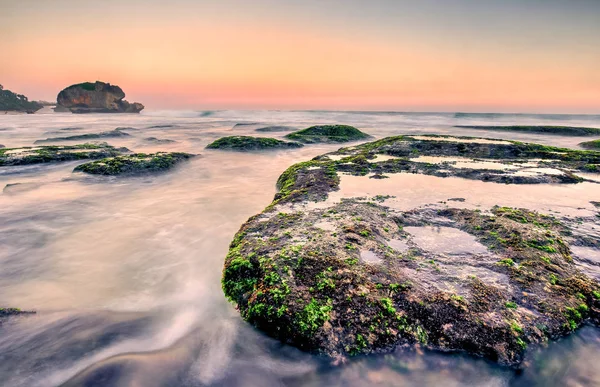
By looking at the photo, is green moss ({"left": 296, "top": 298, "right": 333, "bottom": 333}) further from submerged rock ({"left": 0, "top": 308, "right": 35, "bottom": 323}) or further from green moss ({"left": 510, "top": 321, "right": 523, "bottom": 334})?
submerged rock ({"left": 0, "top": 308, "right": 35, "bottom": 323})

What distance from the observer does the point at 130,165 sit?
9633mm

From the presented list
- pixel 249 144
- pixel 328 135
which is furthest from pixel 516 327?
pixel 328 135

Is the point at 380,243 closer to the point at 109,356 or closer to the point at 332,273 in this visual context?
the point at 332,273

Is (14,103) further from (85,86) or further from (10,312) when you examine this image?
(10,312)

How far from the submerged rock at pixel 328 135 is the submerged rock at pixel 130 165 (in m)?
8.54

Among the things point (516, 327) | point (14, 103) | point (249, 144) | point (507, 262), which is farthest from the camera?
point (14, 103)

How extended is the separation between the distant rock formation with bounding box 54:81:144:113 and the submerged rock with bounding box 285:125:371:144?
90320 millimetres

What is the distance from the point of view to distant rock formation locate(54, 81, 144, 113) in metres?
83.6

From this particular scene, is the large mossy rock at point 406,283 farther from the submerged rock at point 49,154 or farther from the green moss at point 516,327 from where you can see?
the submerged rock at point 49,154

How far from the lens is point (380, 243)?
371 cm

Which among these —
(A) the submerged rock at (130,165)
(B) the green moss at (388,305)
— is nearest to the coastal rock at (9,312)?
(B) the green moss at (388,305)

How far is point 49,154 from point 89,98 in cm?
9308

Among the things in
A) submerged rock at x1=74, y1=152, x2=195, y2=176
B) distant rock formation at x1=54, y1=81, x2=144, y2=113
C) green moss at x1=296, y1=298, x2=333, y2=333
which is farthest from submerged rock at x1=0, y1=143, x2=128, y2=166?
distant rock formation at x1=54, y1=81, x2=144, y2=113

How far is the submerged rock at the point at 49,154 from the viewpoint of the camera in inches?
399
